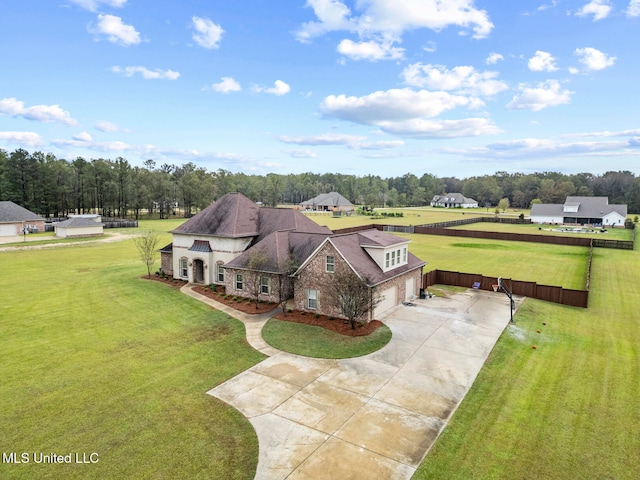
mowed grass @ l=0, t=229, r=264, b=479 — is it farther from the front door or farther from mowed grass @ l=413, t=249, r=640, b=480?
mowed grass @ l=413, t=249, r=640, b=480

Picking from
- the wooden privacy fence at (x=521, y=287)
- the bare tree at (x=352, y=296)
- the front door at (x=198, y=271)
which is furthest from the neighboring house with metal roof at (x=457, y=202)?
the bare tree at (x=352, y=296)

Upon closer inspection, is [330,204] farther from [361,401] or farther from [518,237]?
[361,401]

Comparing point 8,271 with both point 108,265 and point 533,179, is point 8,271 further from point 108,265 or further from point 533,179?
point 533,179

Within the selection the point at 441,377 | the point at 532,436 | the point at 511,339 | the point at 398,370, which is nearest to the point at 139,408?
the point at 398,370

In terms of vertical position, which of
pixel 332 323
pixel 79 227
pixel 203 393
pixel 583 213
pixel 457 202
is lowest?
pixel 203 393

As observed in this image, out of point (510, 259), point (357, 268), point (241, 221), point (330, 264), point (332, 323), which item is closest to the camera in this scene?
point (332, 323)

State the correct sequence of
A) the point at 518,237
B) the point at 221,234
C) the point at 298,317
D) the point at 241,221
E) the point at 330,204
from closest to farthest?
the point at 298,317
the point at 221,234
the point at 241,221
the point at 518,237
the point at 330,204

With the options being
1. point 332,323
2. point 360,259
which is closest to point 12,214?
point 332,323
